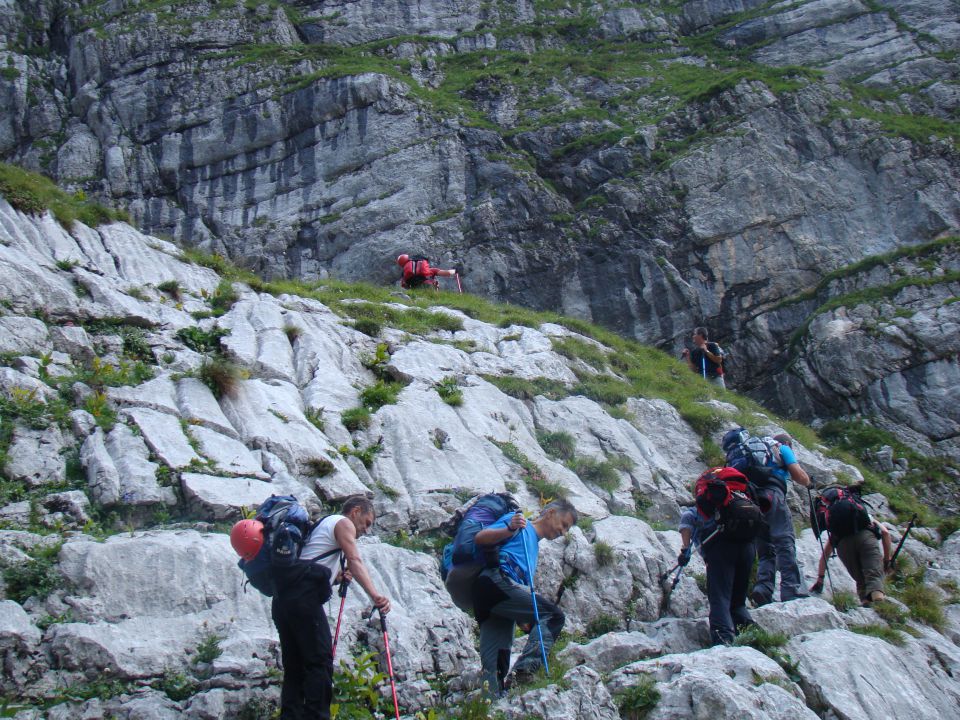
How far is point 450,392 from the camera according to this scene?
1405cm

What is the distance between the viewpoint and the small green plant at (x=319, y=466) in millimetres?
10727

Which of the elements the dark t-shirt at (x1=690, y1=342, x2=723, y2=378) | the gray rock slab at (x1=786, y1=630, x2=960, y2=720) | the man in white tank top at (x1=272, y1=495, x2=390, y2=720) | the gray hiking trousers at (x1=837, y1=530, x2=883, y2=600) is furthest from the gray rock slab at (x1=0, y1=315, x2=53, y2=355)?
the dark t-shirt at (x1=690, y1=342, x2=723, y2=378)

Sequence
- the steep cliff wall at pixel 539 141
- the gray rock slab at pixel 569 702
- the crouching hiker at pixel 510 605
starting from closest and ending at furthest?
1. the gray rock slab at pixel 569 702
2. the crouching hiker at pixel 510 605
3. the steep cliff wall at pixel 539 141

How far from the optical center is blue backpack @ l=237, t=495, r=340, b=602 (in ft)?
21.4

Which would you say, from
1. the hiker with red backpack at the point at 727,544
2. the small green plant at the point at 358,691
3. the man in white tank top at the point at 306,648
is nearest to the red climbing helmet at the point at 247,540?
the man in white tank top at the point at 306,648

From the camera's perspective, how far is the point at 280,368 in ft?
43.2

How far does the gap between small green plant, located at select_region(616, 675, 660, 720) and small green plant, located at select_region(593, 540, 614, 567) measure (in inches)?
113

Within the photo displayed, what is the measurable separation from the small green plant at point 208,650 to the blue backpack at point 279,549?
94 centimetres

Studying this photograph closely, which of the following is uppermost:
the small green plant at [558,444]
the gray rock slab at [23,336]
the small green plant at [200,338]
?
the gray rock slab at [23,336]

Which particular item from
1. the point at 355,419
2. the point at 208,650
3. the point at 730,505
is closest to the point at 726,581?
the point at 730,505

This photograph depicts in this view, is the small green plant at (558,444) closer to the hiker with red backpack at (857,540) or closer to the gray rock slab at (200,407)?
the hiker with red backpack at (857,540)

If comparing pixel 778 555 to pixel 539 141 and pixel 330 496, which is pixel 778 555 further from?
pixel 539 141

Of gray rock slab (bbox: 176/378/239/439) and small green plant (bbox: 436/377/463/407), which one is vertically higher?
gray rock slab (bbox: 176/378/239/439)

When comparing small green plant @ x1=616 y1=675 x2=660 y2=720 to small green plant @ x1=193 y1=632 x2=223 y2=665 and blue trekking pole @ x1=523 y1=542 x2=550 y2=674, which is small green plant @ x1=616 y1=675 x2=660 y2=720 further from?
small green plant @ x1=193 y1=632 x2=223 y2=665
